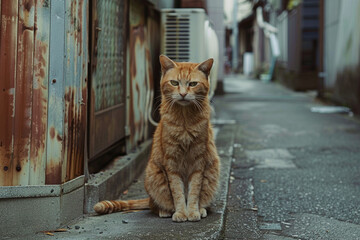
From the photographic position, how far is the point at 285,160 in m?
6.82

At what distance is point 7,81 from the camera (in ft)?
11.3

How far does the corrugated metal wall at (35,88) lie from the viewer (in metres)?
3.43

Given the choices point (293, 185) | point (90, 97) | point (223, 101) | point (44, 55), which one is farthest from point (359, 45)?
point (44, 55)

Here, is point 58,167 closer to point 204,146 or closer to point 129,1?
point 204,146

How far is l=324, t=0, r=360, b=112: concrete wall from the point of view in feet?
36.9

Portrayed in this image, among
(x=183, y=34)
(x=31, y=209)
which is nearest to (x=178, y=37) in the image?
(x=183, y=34)

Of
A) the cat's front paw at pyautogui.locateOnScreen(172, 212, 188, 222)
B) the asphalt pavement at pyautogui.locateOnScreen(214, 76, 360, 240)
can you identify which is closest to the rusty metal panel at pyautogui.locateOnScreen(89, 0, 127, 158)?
the cat's front paw at pyautogui.locateOnScreen(172, 212, 188, 222)

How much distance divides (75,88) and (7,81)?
19.2 inches

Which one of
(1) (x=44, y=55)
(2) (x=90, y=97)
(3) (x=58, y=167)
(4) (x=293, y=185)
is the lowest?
(4) (x=293, y=185)

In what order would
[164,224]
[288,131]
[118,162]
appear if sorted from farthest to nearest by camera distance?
[288,131] → [118,162] → [164,224]

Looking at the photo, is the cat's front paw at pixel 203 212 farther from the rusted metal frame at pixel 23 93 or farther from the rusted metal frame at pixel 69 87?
the rusted metal frame at pixel 23 93

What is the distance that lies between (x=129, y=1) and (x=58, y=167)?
2604mm

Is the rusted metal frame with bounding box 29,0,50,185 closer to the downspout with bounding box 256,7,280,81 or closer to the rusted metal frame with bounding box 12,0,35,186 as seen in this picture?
the rusted metal frame with bounding box 12,0,35,186

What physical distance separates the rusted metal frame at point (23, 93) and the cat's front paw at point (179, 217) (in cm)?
107
